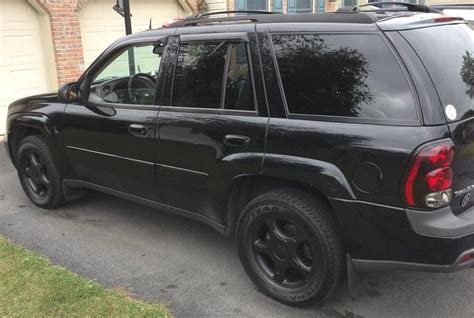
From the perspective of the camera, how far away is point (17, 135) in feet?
15.9

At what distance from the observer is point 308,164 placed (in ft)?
9.10

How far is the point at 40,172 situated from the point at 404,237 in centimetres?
356

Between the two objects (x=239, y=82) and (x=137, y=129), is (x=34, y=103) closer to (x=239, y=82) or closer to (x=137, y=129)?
(x=137, y=129)

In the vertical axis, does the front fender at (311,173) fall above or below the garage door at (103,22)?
below

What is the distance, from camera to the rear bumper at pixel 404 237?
2484 mm

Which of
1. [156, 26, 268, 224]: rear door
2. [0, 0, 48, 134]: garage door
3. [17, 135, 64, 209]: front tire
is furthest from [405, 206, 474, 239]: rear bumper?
[0, 0, 48, 134]: garage door

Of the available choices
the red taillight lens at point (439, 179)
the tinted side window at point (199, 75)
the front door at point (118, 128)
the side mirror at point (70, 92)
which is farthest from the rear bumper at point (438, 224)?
the side mirror at point (70, 92)

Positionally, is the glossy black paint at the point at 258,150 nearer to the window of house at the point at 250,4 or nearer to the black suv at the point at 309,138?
the black suv at the point at 309,138

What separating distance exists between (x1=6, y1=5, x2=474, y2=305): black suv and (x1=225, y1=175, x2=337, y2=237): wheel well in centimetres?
1

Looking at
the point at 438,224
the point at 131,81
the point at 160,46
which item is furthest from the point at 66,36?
the point at 438,224

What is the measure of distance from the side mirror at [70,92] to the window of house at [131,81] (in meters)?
0.13

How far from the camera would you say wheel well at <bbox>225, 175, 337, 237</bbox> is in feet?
9.82

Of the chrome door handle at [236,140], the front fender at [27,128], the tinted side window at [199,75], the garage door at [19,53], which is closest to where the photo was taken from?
the chrome door handle at [236,140]

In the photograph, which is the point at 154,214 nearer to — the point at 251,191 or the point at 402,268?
the point at 251,191
